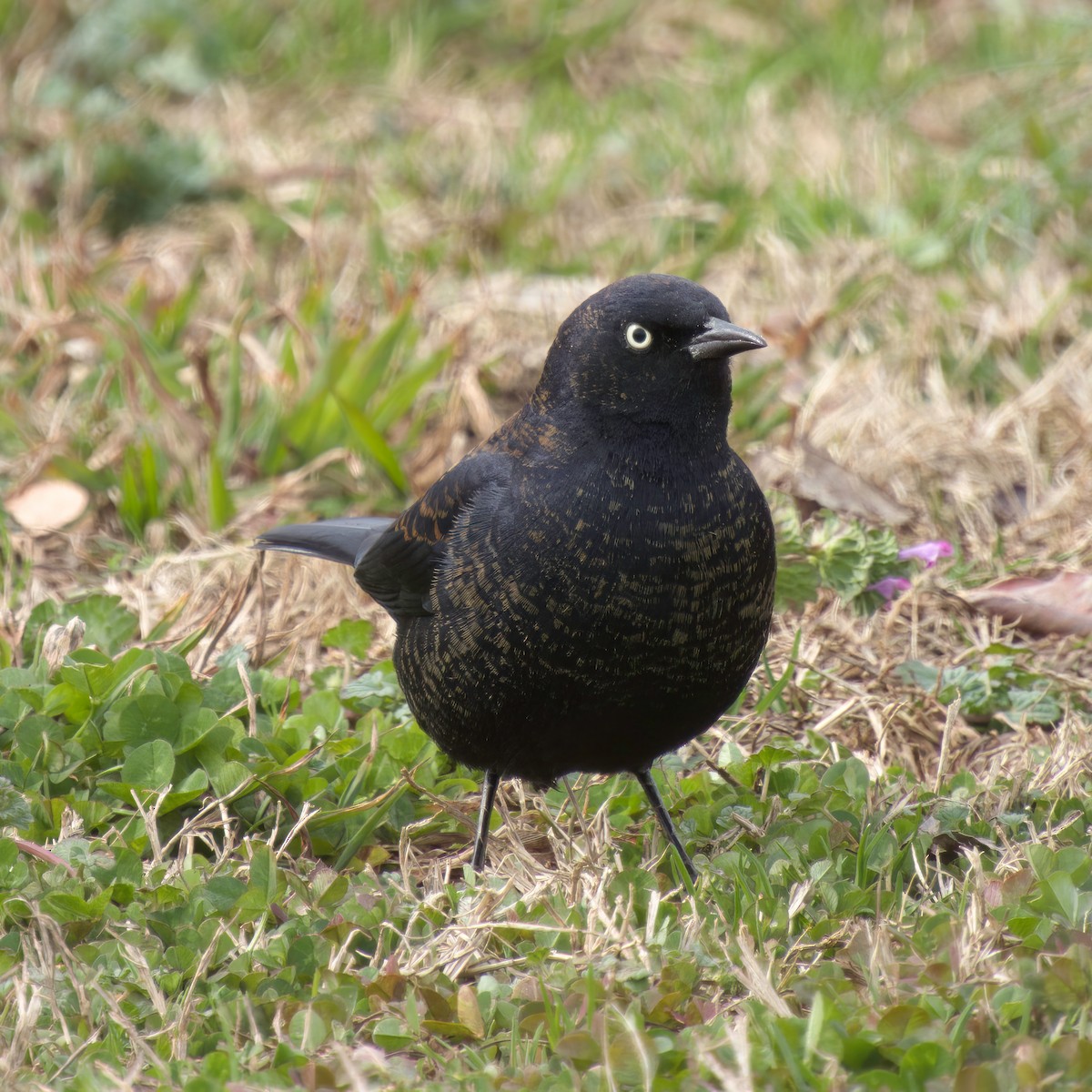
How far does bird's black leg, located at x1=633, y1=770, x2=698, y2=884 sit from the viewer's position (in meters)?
3.34

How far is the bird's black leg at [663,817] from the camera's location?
132 inches

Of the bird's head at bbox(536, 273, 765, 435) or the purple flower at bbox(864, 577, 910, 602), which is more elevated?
the bird's head at bbox(536, 273, 765, 435)

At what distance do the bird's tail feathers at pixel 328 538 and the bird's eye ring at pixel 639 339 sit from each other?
1.11 metres

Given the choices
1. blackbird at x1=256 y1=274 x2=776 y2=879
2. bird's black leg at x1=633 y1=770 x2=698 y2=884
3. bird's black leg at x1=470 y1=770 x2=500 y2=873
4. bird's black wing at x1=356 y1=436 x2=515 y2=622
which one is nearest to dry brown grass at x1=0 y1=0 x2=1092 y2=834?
bird's black leg at x1=633 y1=770 x2=698 y2=884

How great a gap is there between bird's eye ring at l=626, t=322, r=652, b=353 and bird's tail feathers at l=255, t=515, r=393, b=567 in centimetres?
111

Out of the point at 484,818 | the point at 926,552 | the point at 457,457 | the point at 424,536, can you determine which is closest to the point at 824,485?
the point at 926,552

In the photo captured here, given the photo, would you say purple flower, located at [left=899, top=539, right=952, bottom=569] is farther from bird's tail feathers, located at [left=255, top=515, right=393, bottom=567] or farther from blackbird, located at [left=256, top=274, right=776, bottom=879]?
bird's tail feathers, located at [left=255, top=515, right=393, bottom=567]

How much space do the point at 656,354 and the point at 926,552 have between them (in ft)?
4.99

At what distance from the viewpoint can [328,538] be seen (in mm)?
4168

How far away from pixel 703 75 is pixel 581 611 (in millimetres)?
5770

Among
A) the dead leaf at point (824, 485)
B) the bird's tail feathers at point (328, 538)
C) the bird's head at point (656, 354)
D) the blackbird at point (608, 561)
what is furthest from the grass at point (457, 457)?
the bird's head at point (656, 354)

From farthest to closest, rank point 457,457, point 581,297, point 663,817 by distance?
point 581,297
point 457,457
point 663,817

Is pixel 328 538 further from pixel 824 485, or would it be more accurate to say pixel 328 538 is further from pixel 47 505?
pixel 824 485

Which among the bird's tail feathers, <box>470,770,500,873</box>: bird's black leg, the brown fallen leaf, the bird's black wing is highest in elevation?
the bird's black wing
